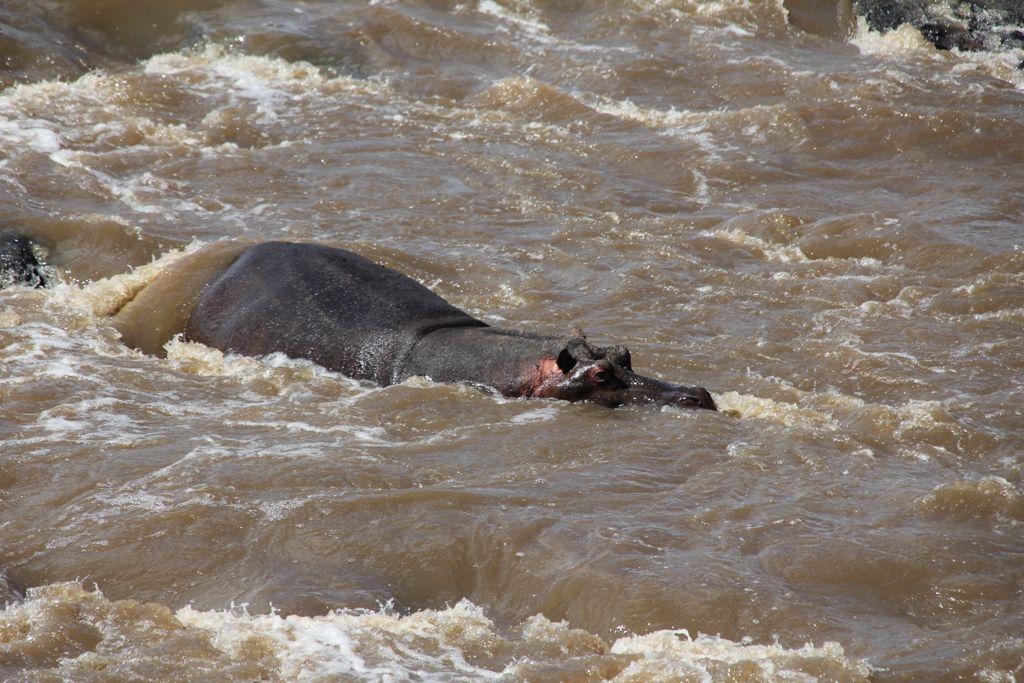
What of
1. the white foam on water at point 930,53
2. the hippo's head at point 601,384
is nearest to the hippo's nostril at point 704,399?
the hippo's head at point 601,384

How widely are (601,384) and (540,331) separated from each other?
5.74ft

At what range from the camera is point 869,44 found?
18.5 meters

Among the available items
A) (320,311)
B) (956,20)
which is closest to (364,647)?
(320,311)

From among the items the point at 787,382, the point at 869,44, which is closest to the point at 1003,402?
the point at 787,382

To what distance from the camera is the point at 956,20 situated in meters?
19.0

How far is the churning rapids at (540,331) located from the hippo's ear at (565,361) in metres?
0.40

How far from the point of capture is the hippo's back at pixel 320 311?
8266mm

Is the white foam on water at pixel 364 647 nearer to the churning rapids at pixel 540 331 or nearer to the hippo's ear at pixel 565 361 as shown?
the churning rapids at pixel 540 331

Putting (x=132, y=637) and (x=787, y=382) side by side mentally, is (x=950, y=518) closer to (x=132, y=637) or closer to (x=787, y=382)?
(x=787, y=382)

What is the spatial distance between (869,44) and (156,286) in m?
13.2

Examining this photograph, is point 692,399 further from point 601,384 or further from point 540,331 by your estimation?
point 540,331

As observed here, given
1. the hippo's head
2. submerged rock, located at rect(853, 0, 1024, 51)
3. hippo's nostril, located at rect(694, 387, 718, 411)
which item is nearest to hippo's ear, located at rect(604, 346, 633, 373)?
the hippo's head

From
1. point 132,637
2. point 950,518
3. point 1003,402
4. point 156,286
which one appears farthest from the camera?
point 156,286

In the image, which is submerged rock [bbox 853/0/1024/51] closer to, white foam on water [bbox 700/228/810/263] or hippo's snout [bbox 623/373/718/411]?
white foam on water [bbox 700/228/810/263]
